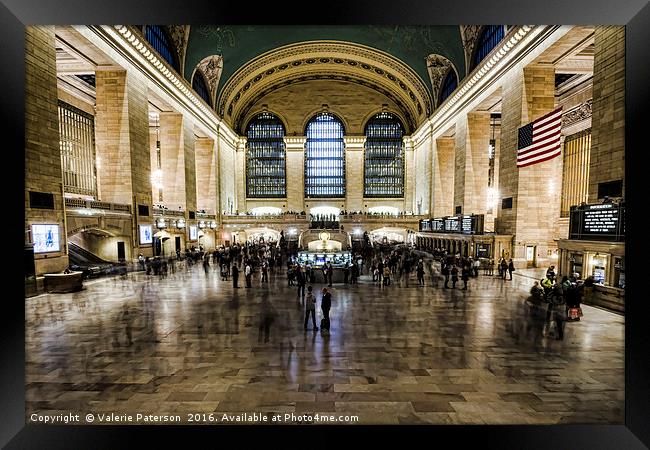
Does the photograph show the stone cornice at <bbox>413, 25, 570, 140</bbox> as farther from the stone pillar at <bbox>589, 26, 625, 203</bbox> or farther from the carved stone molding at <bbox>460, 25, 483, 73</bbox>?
the stone pillar at <bbox>589, 26, 625, 203</bbox>

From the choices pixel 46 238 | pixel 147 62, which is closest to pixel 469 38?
pixel 147 62

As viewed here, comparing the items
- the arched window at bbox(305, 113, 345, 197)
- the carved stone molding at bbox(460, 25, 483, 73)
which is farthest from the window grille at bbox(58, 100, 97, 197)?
the carved stone molding at bbox(460, 25, 483, 73)

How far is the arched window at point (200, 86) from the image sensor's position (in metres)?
23.2

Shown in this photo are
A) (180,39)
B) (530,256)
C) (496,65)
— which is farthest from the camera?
(180,39)

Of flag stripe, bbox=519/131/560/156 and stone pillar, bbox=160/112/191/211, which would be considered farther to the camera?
stone pillar, bbox=160/112/191/211

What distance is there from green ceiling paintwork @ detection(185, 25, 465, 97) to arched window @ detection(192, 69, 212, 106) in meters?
1.42

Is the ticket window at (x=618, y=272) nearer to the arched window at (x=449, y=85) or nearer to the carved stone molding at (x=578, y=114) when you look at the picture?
the carved stone molding at (x=578, y=114)

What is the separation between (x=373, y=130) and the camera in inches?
1452

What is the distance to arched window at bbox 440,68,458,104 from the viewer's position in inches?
920

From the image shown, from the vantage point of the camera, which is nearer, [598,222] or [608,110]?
[598,222]

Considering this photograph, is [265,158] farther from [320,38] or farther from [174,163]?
[174,163]
